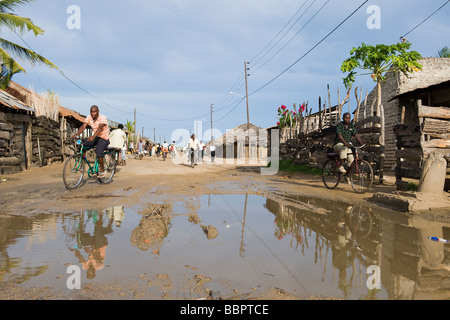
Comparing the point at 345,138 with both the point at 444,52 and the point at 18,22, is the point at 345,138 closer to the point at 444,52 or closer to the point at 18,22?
the point at 18,22

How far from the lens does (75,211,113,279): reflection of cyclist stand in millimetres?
2543

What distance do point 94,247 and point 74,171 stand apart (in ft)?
15.5

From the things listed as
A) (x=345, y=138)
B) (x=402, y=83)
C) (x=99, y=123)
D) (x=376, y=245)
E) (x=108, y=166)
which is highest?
(x=402, y=83)

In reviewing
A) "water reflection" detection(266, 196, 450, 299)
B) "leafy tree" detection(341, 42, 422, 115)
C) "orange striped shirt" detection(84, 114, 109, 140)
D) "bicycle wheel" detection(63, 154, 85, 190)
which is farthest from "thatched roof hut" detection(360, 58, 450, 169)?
"bicycle wheel" detection(63, 154, 85, 190)

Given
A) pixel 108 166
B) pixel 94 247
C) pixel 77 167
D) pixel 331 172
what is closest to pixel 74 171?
pixel 77 167

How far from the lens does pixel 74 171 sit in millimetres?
7156

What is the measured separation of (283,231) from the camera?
3865 mm

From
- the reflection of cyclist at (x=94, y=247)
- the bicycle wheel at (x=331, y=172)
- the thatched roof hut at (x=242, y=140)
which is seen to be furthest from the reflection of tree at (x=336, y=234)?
the thatched roof hut at (x=242, y=140)

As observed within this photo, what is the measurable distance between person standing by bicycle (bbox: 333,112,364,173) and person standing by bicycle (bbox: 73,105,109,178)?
6.12 m

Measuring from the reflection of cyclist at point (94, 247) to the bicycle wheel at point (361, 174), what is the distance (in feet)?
19.8
